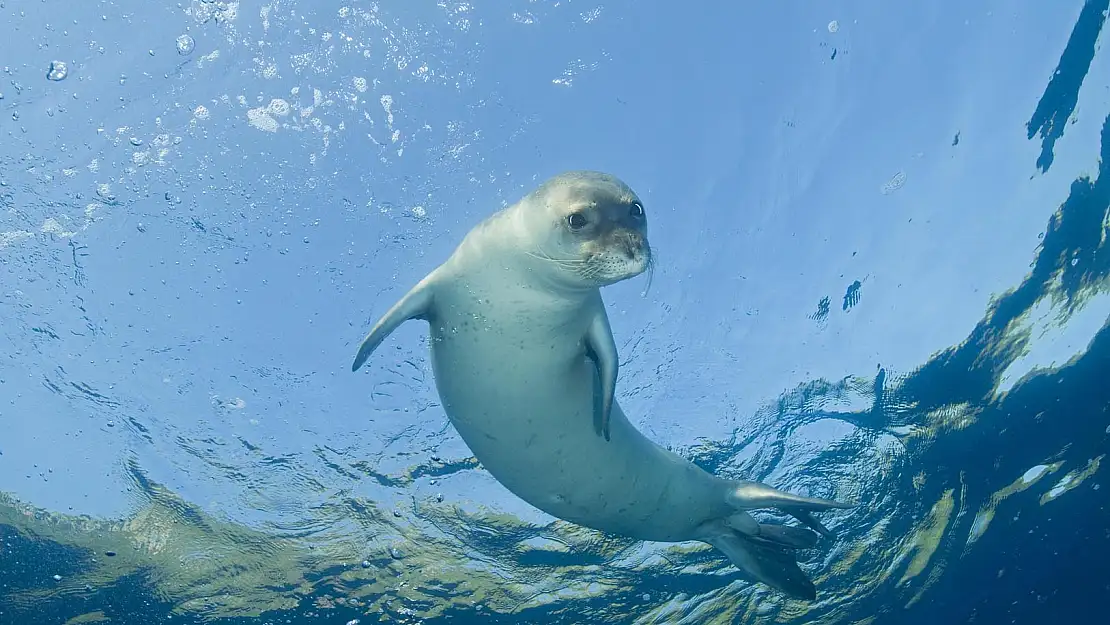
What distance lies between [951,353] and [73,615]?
55.9 ft

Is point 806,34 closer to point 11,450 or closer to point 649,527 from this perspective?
point 649,527

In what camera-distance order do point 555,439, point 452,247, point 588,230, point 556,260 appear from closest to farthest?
1. point 588,230
2. point 556,260
3. point 555,439
4. point 452,247

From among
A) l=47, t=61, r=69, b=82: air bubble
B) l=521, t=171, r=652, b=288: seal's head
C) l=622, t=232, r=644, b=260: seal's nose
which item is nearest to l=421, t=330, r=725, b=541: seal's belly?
l=521, t=171, r=652, b=288: seal's head

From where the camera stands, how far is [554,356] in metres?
4.50

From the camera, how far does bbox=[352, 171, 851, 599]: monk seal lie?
12.2 ft

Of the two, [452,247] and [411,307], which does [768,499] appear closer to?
[411,307]

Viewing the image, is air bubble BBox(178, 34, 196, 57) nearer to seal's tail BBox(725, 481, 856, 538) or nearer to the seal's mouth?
the seal's mouth

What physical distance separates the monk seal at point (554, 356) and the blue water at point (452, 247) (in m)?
2.50

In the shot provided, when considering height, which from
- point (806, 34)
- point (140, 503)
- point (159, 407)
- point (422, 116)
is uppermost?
point (806, 34)

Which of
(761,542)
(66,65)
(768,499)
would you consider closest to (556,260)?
(768,499)

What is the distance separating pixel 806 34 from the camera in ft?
21.7

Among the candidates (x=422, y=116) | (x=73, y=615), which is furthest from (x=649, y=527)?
(x=73, y=615)

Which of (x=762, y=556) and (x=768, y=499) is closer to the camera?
(x=768, y=499)

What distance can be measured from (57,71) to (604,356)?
549 centimetres
